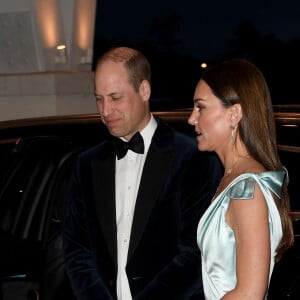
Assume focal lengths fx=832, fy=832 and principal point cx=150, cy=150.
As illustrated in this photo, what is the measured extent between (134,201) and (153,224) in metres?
0.14

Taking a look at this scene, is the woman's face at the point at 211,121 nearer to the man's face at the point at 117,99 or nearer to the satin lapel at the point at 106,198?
the man's face at the point at 117,99

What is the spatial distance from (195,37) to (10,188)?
139 ft

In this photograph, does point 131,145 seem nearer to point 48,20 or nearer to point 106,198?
point 106,198

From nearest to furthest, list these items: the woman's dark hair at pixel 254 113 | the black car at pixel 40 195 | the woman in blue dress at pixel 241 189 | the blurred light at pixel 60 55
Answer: the woman in blue dress at pixel 241 189 < the woman's dark hair at pixel 254 113 < the black car at pixel 40 195 < the blurred light at pixel 60 55

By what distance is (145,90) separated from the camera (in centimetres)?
324

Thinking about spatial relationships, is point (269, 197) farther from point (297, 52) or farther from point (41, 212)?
point (297, 52)

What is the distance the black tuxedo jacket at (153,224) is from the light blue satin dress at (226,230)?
56 cm

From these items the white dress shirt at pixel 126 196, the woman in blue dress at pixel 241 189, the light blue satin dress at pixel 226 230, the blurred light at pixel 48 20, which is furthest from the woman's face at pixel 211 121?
the blurred light at pixel 48 20

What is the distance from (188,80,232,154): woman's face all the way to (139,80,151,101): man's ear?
1.96ft

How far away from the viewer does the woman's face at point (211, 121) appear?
101 inches

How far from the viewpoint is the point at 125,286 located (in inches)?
126

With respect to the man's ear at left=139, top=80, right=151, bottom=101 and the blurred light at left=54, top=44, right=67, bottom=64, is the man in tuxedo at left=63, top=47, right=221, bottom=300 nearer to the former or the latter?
the man's ear at left=139, top=80, right=151, bottom=101

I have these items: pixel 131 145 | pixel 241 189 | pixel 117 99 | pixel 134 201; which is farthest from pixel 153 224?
pixel 241 189

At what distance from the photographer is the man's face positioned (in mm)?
3137
